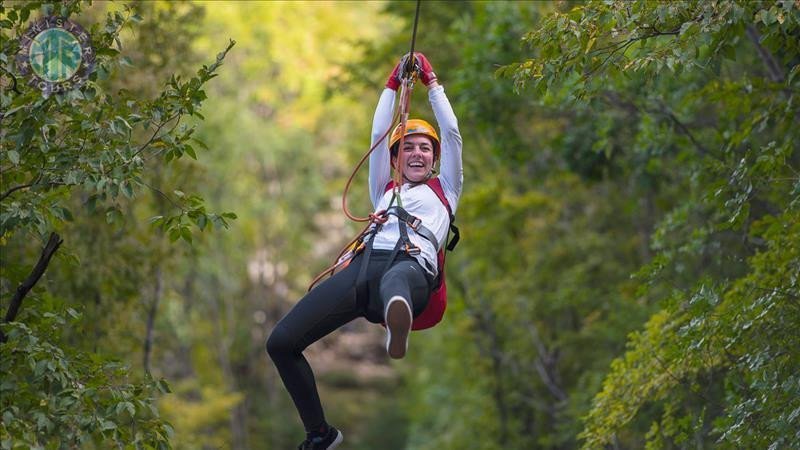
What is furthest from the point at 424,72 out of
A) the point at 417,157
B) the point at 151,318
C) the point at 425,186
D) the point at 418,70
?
the point at 151,318

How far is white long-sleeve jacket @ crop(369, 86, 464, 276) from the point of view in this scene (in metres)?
8.11

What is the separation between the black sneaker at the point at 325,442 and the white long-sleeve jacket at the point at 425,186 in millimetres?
1175

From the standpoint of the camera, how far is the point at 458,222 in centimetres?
2370

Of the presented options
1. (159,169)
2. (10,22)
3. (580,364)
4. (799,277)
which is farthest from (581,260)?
(10,22)

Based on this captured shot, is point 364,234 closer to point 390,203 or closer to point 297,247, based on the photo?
point 390,203

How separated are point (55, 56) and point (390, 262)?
9.28 ft

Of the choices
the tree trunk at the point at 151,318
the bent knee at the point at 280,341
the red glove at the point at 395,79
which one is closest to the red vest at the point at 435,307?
the bent knee at the point at 280,341

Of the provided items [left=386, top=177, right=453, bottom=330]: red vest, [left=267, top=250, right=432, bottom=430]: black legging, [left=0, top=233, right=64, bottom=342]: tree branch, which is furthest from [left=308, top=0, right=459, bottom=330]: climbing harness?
[left=0, top=233, right=64, bottom=342]: tree branch

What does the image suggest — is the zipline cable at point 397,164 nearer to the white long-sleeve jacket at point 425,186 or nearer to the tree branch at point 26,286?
the white long-sleeve jacket at point 425,186

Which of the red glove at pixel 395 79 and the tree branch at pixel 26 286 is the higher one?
the red glove at pixel 395 79

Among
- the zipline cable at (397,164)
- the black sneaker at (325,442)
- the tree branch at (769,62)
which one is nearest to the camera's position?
the black sneaker at (325,442)

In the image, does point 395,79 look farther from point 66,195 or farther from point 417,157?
point 66,195

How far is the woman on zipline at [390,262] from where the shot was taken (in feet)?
25.1

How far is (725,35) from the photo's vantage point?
833 centimetres
